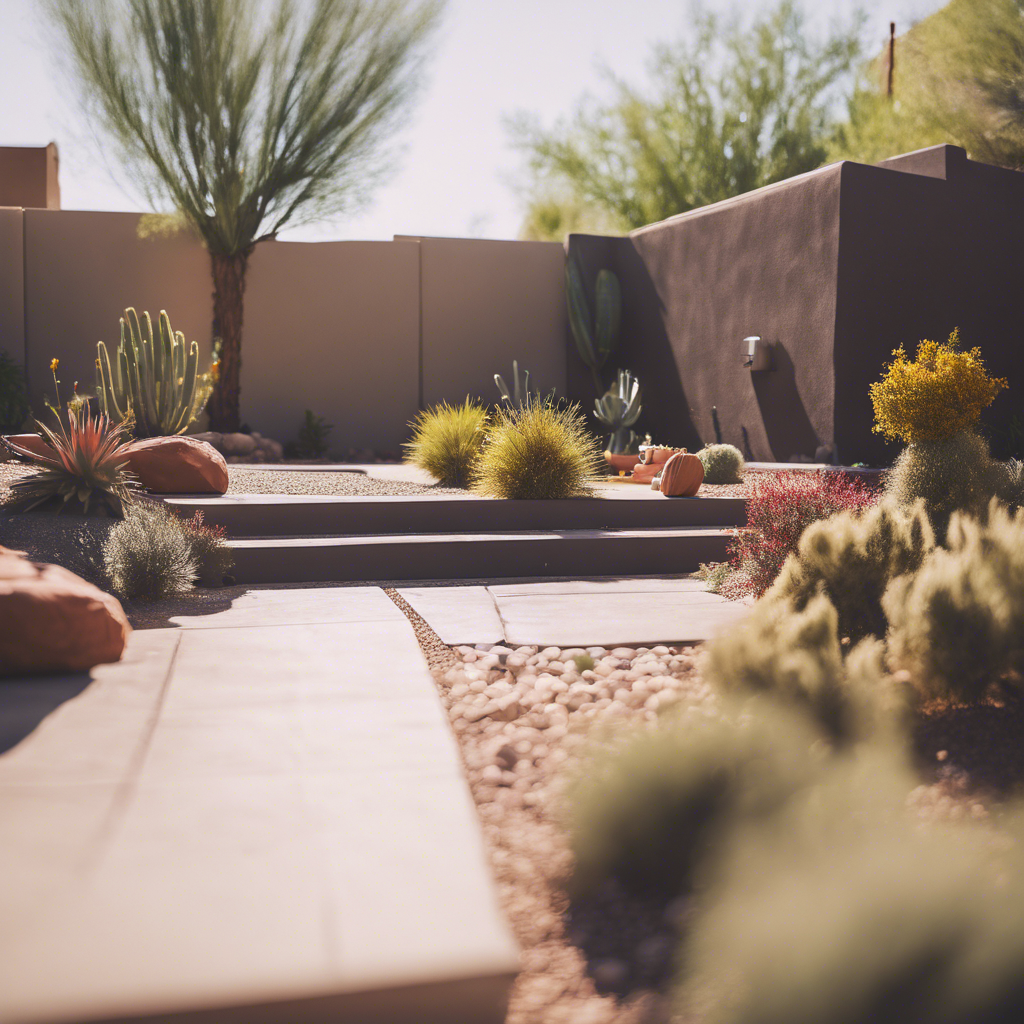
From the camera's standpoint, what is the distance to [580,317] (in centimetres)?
1067

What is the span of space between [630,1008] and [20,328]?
431 inches

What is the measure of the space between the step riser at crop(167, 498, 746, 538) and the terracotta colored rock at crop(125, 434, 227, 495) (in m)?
0.34

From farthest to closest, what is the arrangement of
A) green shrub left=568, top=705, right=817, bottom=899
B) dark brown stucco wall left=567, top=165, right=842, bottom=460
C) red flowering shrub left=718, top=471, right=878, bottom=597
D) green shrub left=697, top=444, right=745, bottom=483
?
dark brown stucco wall left=567, top=165, right=842, bottom=460 < green shrub left=697, top=444, right=745, bottom=483 < red flowering shrub left=718, top=471, right=878, bottom=597 < green shrub left=568, top=705, right=817, bottom=899

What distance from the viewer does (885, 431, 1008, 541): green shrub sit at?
564cm

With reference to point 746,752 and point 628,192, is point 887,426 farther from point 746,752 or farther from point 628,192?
point 628,192

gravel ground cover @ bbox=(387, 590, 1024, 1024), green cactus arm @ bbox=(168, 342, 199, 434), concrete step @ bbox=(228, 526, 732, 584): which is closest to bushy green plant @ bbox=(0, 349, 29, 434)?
green cactus arm @ bbox=(168, 342, 199, 434)

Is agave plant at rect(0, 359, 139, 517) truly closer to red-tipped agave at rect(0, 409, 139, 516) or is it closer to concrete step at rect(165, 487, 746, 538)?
red-tipped agave at rect(0, 409, 139, 516)

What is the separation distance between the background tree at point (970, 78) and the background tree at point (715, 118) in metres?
2.55

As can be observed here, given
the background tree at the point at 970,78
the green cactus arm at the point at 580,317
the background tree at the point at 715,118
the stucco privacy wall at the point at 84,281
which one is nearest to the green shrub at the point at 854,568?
the green cactus arm at the point at 580,317

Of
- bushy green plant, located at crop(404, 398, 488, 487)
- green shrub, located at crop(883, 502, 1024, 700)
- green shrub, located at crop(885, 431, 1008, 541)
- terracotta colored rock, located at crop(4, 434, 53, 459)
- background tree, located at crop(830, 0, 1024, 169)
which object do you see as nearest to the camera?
green shrub, located at crop(883, 502, 1024, 700)

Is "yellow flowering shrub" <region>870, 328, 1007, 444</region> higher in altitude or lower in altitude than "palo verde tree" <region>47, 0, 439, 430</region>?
lower

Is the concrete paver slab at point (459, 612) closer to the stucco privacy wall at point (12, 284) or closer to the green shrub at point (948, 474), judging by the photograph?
the green shrub at point (948, 474)

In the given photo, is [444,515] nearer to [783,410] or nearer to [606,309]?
[783,410]

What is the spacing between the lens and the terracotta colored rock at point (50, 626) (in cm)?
276
